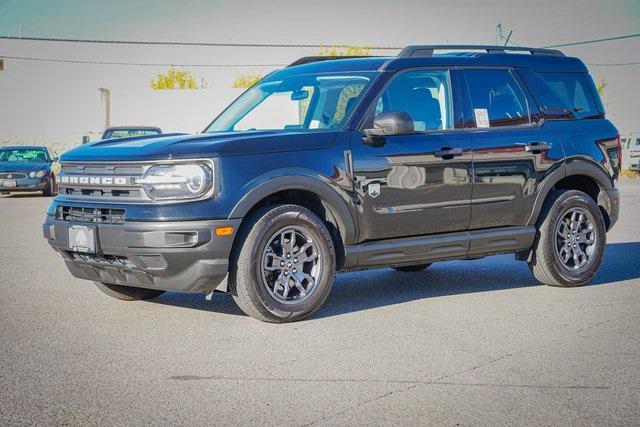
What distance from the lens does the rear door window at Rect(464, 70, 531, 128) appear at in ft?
26.3

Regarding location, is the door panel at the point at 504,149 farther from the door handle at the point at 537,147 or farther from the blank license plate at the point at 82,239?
the blank license plate at the point at 82,239

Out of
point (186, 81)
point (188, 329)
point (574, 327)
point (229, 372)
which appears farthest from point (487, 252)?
point (186, 81)

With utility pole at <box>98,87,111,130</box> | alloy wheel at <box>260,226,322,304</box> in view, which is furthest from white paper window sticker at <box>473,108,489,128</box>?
utility pole at <box>98,87,111,130</box>

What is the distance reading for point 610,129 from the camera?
29.2 ft

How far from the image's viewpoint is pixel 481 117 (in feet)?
26.2

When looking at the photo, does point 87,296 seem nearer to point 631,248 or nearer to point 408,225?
point 408,225

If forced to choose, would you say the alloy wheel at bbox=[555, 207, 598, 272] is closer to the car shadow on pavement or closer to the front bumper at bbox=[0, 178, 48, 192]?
the car shadow on pavement

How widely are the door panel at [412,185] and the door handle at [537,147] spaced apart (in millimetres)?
688

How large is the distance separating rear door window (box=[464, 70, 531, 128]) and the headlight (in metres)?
2.63

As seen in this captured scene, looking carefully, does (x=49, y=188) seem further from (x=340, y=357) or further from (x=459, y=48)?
(x=340, y=357)

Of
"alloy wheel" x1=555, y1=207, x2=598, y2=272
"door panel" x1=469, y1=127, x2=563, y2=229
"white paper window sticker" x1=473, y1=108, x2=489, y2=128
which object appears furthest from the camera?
"alloy wheel" x1=555, y1=207, x2=598, y2=272

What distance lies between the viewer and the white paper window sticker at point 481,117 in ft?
26.1

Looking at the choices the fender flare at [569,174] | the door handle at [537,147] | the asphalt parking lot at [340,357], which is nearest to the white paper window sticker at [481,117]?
the door handle at [537,147]

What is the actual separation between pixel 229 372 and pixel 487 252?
3.31 meters
